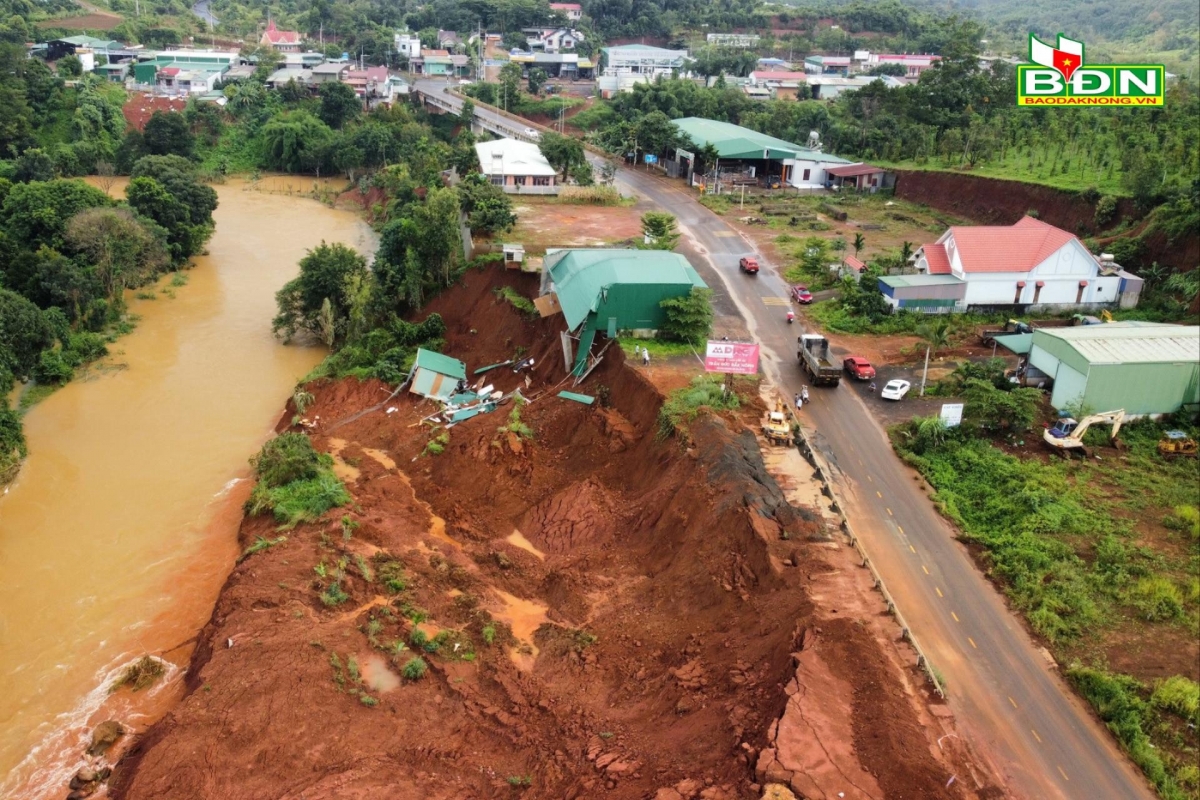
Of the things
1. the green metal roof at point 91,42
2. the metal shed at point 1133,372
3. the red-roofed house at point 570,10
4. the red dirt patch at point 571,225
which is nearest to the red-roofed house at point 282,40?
the green metal roof at point 91,42

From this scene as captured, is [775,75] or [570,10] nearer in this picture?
[775,75]

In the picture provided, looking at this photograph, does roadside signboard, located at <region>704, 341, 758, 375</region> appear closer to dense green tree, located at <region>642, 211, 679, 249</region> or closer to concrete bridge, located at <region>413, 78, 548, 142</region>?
dense green tree, located at <region>642, 211, 679, 249</region>

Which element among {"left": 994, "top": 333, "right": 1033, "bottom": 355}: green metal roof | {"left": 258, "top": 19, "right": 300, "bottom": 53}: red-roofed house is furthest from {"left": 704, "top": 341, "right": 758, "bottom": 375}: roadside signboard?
{"left": 258, "top": 19, "right": 300, "bottom": 53}: red-roofed house

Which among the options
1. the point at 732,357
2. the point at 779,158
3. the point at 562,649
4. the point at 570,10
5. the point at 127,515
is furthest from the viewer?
the point at 570,10

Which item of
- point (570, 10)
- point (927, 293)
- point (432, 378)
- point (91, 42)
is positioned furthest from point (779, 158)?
point (570, 10)

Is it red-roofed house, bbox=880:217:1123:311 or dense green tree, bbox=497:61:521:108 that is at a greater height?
dense green tree, bbox=497:61:521:108

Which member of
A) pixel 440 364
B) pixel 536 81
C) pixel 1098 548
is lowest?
pixel 440 364

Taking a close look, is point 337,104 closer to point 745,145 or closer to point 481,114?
point 481,114
